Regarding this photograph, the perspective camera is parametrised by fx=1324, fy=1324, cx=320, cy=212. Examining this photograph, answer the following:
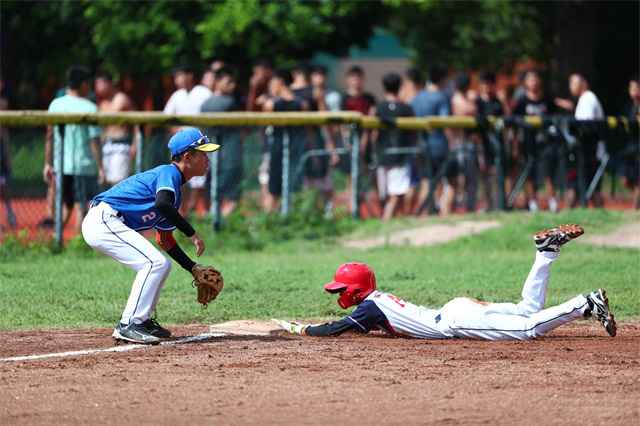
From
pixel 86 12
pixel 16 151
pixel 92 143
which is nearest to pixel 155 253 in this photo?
pixel 92 143

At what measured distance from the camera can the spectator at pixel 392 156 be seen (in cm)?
1705

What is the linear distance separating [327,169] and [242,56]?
9599mm

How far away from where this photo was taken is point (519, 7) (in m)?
28.4

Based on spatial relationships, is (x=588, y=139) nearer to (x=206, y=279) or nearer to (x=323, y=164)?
(x=323, y=164)

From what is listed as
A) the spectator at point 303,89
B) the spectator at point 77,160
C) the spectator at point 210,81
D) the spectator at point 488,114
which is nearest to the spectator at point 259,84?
the spectator at point 303,89

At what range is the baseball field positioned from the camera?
707 centimetres

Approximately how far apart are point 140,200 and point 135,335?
93 centimetres

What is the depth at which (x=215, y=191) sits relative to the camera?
615 inches

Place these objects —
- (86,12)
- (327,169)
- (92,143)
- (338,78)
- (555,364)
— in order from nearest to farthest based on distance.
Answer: (555,364) → (92,143) → (327,169) → (86,12) → (338,78)

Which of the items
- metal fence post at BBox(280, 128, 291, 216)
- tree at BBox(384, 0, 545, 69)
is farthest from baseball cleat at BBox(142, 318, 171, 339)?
tree at BBox(384, 0, 545, 69)

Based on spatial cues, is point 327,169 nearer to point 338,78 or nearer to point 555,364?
point 555,364

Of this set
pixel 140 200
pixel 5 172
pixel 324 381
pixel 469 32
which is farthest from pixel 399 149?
pixel 469 32

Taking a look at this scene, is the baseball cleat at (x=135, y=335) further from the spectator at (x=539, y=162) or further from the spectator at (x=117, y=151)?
the spectator at (x=539, y=162)

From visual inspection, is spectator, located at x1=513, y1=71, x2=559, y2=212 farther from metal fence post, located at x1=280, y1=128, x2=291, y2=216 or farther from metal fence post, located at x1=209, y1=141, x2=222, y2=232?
metal fence post, located at x1=209, y1=141, x2=222, y2=232
